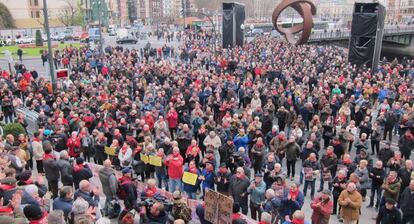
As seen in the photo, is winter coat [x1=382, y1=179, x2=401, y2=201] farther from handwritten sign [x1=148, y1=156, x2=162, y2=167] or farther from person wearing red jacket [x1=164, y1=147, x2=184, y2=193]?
handwritten sign [x1=148, y1=156, x2=162, y2=167]

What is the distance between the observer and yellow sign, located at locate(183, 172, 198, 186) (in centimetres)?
965

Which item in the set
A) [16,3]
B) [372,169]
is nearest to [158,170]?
[372,169]

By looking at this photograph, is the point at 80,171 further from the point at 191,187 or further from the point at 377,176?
the point at 377,176

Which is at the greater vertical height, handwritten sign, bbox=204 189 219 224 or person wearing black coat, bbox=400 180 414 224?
handwritten sign, bbox=204 189 219 224

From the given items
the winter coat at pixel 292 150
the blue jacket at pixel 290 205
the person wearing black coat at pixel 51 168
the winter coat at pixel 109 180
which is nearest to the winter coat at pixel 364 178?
the blue jacket at pixel 290 205

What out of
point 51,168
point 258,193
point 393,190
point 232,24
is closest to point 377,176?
point 393,190

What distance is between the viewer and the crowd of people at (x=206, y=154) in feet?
25.8

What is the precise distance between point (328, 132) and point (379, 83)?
683cm

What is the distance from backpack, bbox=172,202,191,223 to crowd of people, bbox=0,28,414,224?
18 millimetres

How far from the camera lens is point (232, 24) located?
35875 millimetres

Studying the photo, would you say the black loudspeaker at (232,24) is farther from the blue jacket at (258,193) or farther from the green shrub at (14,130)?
the blue jacket at (258,193)

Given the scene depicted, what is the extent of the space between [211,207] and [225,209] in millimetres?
361

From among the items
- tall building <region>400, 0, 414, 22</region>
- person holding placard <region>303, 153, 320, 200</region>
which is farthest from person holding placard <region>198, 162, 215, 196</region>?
tall building <region>400, 0, 414, 22</region>

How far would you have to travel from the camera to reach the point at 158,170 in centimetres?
1070
